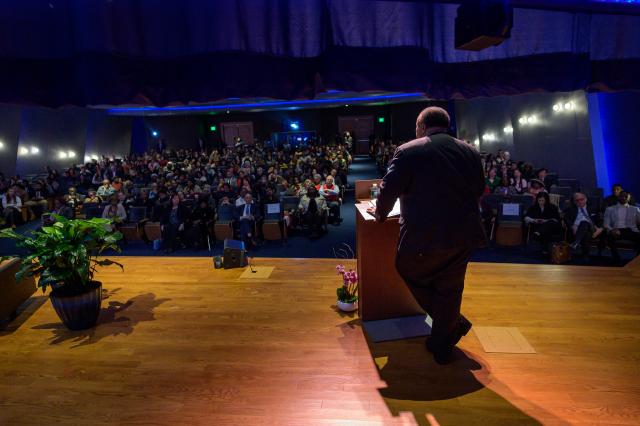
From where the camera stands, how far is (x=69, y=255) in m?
2.77

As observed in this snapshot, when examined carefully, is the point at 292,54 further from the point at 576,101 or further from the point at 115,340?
the point at 576,101

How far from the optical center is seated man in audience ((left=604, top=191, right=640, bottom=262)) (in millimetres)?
5038

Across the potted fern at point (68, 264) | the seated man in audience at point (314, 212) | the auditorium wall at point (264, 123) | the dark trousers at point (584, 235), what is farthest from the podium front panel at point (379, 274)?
the auditorium wall at point (264, 123)

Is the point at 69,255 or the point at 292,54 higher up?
the point at 292,54

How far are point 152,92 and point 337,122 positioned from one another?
18.6 m

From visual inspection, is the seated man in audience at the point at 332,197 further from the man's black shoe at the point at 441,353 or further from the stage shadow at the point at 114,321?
the man's black shoe at the point at 441,353

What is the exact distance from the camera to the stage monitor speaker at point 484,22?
245cm

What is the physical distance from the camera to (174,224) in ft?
21.8

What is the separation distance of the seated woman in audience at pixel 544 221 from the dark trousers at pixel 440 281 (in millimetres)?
3979

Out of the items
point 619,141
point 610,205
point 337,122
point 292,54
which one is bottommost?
point 610,205

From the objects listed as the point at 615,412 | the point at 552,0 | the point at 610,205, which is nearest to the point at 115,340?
the point at 615,412

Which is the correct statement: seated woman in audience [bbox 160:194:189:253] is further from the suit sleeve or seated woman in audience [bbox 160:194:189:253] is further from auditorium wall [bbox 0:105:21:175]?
auditorium wall [bbox 0:105:21:175]

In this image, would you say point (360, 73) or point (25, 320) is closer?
point (360, 73)

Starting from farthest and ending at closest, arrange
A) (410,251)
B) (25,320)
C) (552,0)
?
(25,320) < (552,0) < (410,251)
